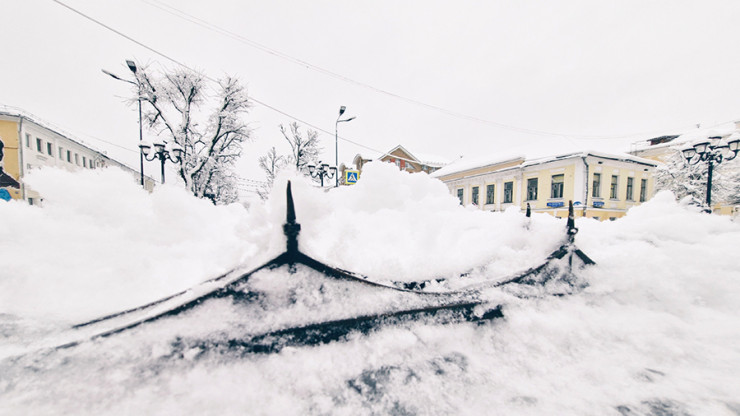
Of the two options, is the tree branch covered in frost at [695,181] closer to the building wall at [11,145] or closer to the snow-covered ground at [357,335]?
the snow-covered ground at [357,335]

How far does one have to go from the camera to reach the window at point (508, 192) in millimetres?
22062

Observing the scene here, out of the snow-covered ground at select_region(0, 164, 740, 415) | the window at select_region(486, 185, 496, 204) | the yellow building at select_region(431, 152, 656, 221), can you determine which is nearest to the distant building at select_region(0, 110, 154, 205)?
the snow-covered ground at select_region(0, 164, 740, 415)

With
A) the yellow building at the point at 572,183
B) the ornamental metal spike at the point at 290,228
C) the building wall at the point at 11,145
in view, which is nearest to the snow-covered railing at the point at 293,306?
the ornamental metal spike at the point at 290,228

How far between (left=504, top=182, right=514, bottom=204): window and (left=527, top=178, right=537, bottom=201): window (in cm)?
124

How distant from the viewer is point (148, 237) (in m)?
1.27

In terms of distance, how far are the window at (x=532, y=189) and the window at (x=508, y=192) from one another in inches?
49.0

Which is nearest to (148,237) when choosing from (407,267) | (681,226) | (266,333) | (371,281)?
(266,333)

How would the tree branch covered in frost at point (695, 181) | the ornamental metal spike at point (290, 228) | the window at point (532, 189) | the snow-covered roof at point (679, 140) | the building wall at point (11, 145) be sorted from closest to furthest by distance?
the ornamental metal spike at point (290, 228)
the tree branch covered in frost at point (695, 181)
the window at point (532, 189)
the building wall at point (11, 145)
the snow-covered roof at point (679, 140)

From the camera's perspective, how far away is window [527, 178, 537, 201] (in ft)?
68.1

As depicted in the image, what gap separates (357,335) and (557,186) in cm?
2337

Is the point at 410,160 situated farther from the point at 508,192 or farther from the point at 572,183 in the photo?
the point at 572,183

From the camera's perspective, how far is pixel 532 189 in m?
21.0

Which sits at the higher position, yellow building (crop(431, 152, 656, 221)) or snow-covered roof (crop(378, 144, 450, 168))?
snow-covered roof (crop(378, 144, 450, 168))

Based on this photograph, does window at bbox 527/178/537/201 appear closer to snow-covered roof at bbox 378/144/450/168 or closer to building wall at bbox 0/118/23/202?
snow-covered roof at bbox 378/144/450/168
